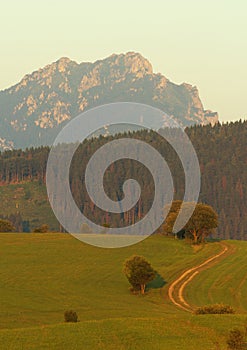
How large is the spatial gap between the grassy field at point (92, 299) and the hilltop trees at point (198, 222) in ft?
10.4

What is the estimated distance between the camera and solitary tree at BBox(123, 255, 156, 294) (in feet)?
303

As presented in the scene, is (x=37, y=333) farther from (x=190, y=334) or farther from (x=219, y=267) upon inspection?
(x=219, y=267)

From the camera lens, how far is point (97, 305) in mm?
76562

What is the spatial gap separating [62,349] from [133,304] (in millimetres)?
36251

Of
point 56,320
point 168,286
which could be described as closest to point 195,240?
point 168,286

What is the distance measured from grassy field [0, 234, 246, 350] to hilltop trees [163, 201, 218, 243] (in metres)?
3.16

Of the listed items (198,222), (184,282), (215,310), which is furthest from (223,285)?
(215,310)

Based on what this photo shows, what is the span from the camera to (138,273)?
92750mm

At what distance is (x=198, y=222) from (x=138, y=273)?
38.5 m

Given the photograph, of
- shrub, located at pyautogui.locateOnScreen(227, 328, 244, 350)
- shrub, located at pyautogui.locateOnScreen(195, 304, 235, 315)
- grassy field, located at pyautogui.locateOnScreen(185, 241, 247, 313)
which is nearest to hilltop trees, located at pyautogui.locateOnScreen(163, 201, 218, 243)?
grassy field, located at pyautogui.locateOnScreen(185, 241, 247, 313)

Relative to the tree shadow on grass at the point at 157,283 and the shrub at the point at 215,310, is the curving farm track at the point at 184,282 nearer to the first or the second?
the tree shadow on grass at the point at 157,283

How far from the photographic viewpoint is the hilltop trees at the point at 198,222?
419 ft

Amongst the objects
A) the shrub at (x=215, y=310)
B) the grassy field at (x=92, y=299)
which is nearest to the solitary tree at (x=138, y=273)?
the grassy field at (x=92, y=299)

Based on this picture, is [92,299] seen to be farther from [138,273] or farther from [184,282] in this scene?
[184,282]
